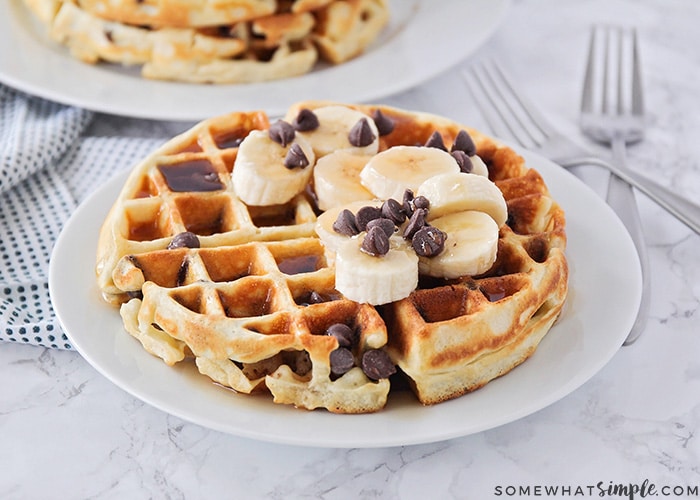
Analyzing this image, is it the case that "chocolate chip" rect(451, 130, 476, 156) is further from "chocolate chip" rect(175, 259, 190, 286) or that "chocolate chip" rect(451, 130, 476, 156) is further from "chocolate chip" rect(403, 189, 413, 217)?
"chocolate chip" rect(175, 259, 190, 286)

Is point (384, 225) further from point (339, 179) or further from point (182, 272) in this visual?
point (182, 272)

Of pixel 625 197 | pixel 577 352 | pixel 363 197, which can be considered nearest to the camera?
pixel 577 352

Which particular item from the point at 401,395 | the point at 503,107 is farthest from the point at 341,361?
Result: the point at 503,107

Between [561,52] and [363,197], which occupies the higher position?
[363,197]

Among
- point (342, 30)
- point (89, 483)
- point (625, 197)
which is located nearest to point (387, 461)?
point (89, 483)

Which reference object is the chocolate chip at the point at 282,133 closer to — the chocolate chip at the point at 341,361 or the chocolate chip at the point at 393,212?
the chocolate chip at the point at 393,212

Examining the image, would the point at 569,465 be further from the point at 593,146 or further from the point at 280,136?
the point at 593,146
